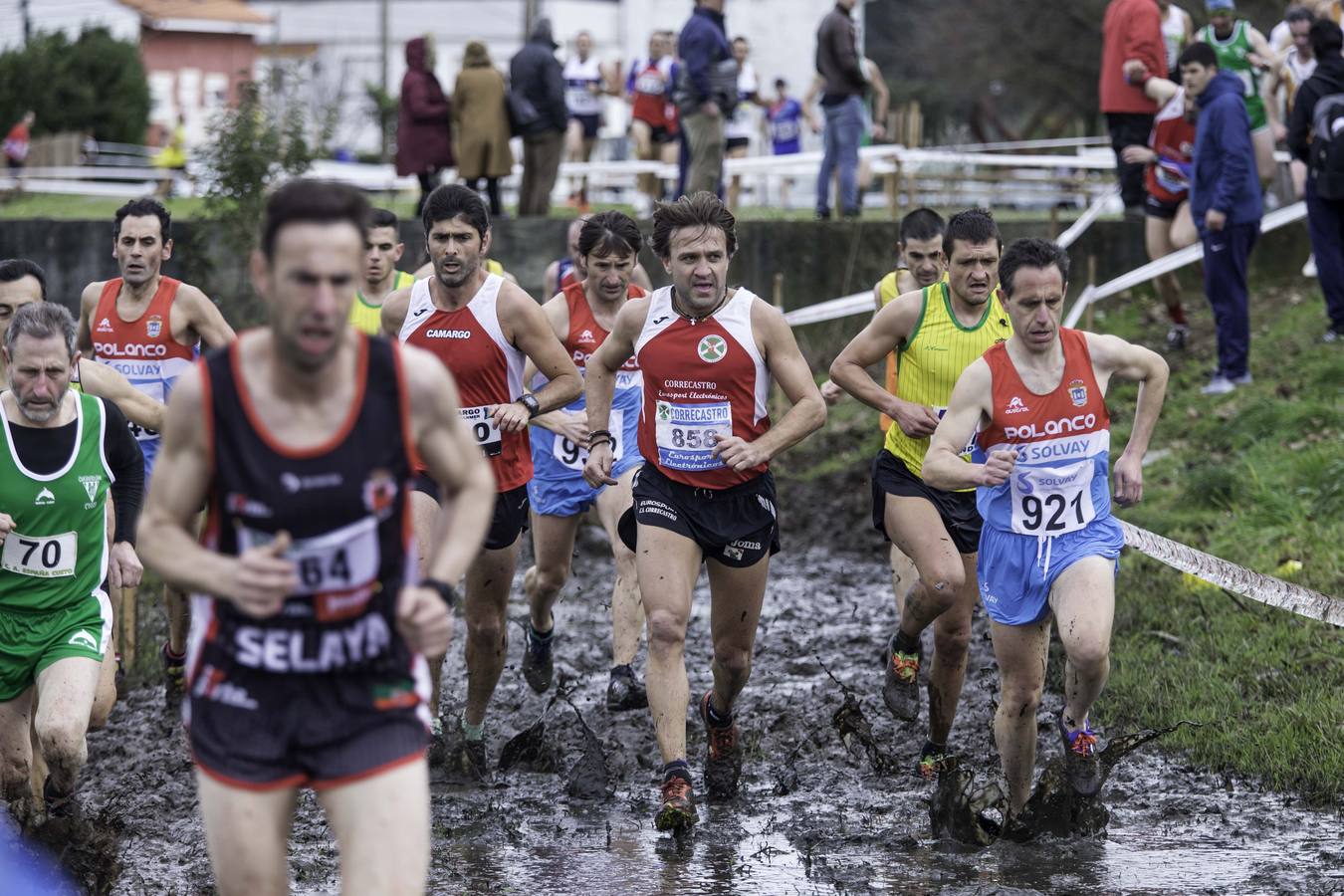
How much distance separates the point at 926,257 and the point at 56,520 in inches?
174

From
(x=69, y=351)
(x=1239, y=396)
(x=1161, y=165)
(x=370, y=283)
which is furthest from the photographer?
(x=1161, y=165)

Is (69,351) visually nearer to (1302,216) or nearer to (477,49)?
(477,49)

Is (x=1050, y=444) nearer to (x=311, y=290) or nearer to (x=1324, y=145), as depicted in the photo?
(x=311, y=290)

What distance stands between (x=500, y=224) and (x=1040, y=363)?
11.2 meters

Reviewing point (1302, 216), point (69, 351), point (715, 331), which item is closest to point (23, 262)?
point (69, 351)

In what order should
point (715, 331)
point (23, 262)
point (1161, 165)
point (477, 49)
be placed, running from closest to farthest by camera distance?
point (715, 331) < point (23, 262) < point (1161, 165) < point (477, 49)

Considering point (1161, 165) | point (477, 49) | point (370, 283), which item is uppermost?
point (477, 49)

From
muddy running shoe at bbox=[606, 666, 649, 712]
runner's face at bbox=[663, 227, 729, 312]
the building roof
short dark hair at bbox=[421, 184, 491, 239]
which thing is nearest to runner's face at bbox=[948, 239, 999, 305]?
runner's face at bbox=[663, 227, 729, 312]

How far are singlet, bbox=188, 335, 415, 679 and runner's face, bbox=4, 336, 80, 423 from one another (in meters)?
2.27

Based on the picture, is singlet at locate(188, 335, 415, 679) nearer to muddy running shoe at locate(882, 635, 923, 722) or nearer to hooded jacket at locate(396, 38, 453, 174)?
muddy running shoe at locate(882, 635, 923, 722)

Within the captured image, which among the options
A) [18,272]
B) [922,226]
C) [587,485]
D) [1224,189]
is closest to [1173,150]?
[1224,189]

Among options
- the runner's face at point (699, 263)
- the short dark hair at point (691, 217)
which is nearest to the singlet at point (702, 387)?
the runner's face at point (699, 263)

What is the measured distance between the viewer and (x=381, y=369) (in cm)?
404

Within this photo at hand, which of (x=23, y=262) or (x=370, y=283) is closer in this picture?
(x=23, y=262)
